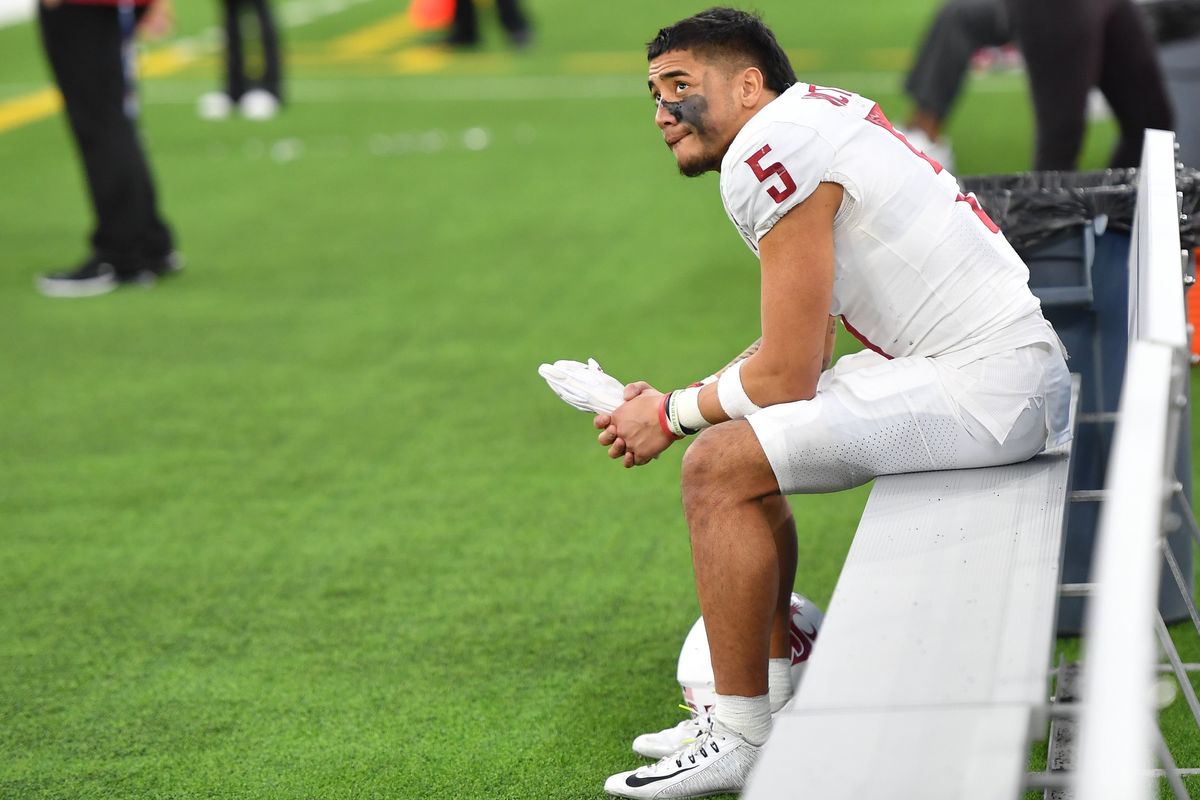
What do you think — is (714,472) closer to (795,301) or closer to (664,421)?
(664,421)

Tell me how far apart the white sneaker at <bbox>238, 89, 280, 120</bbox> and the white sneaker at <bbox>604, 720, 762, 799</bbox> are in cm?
938

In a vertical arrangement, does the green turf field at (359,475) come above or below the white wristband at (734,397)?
below

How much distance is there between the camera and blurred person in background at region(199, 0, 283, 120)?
1178 centimetres

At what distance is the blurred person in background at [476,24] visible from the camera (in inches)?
590

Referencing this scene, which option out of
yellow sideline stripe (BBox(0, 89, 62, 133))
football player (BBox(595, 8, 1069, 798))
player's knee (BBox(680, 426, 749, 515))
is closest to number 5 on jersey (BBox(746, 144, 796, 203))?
football player (BBox(595, 8, 1069, 798))

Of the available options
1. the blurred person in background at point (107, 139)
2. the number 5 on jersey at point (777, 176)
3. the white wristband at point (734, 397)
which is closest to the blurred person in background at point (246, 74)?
the blurred person in background at point (107, 139)

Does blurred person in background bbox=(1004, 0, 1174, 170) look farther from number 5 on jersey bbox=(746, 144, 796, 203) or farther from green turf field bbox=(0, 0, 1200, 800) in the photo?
number 5 on jersey bbox=(746, 144, 796, 203)

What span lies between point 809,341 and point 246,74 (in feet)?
32.6

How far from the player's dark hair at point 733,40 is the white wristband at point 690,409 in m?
0.58

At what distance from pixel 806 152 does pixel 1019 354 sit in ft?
1.76

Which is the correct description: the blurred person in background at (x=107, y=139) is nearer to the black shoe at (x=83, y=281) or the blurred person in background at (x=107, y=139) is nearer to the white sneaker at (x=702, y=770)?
the black shoe at (x=83, y=281)

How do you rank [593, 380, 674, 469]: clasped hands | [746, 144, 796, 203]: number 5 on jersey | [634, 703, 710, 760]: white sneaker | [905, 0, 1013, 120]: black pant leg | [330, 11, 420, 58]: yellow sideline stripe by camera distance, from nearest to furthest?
[746, 144, 796, 203]: number 5 on jersey < [593, 380, 674, 469]: clasped hands < [634, 703, 710, 760]: white sneaker < [905, 0, 1013, 120]: black pant leg < [330, 11, 420, 58]: yellow sideline stripe

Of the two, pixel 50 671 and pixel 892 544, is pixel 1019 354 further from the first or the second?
pixel 50 671

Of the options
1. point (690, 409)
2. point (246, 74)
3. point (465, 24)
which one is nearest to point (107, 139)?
point (246, 74)
